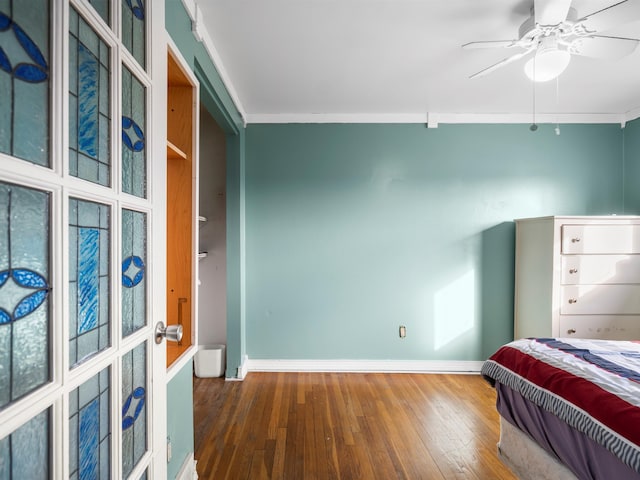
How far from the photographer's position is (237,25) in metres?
1.97

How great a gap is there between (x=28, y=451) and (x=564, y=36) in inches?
99.4

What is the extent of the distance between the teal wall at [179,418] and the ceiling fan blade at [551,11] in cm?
241

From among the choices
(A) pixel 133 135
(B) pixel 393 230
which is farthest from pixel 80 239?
(B) pixel 393 230

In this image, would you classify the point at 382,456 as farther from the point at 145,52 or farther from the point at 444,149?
the point at 444,149

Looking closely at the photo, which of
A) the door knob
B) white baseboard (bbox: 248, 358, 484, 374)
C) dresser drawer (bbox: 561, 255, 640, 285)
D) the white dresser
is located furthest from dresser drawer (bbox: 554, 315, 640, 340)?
the door knob

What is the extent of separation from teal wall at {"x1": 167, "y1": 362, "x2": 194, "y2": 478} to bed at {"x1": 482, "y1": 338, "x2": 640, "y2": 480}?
167 cm

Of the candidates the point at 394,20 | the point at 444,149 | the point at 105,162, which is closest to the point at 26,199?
the point at 105,162

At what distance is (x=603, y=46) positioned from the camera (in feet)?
5.78

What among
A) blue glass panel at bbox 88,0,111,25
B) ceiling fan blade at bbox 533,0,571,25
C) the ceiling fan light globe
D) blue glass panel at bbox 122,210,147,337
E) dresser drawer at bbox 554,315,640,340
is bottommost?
dresser drawer at bbox 554,315,640,340

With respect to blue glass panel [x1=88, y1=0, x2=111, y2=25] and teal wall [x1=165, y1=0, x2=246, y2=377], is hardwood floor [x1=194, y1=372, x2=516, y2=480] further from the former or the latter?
blue glass panel [x1=88, y1=0, x2=111, y2=25]

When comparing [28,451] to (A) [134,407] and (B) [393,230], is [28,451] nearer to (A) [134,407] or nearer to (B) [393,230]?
(A) [134,407]

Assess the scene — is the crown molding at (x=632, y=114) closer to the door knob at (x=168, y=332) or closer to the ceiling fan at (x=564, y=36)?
the ceiling fan at (x=564, y=36)

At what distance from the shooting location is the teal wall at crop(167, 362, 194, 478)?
1.58 metres

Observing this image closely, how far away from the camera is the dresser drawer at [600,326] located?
276cm
